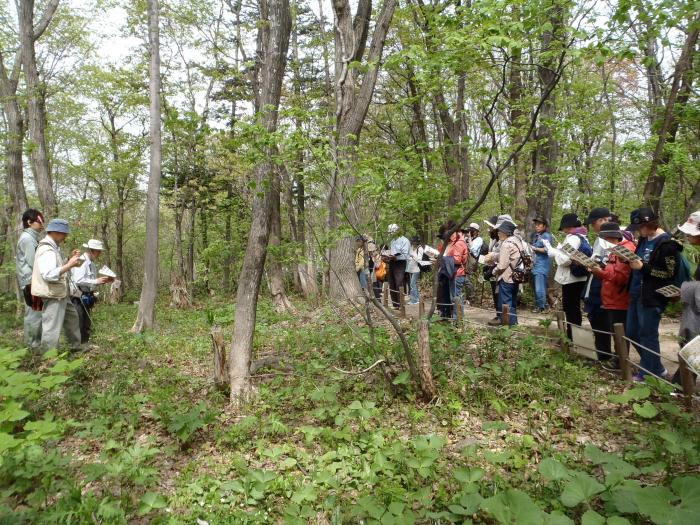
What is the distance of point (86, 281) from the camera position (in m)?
6.83

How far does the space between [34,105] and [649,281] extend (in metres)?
12.2

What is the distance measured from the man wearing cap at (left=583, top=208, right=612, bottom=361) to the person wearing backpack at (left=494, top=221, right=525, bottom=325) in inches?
50.2

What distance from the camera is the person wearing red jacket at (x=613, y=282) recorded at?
476 centimetres


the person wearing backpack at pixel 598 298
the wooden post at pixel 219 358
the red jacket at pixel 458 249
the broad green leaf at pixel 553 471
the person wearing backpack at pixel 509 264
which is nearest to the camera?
the broad green leaf at pixel 553 471

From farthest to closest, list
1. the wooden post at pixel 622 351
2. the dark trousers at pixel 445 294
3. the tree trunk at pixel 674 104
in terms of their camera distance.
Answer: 1. the dark trousers at pixel 445 294
2. the tree trunk at pixel 674 104
3. the wooden post at pixel 622 351

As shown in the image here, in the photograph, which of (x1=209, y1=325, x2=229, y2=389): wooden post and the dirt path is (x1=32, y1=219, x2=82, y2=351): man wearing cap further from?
the dirt path

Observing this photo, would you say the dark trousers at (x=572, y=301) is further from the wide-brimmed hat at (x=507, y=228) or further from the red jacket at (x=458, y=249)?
the red jacket at (x=458, y=249)

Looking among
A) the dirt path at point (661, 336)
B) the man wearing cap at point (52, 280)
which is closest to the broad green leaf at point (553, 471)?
the dirt path at point (661, 336)

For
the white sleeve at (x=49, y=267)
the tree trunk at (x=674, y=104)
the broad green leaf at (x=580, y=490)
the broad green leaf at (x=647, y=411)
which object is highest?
the tree trunk at (x=674, y=104)

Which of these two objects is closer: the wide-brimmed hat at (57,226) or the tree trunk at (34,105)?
the wide-brimmed hat at (57,226)

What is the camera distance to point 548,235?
780 cm

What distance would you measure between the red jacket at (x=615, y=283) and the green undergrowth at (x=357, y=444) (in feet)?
2.77

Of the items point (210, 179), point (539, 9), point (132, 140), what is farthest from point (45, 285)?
point (132, 140)

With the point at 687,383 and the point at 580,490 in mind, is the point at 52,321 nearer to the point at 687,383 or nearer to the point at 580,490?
the point at 580,490
